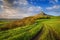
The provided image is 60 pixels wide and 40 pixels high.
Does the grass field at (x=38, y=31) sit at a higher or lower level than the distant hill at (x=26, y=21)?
lower

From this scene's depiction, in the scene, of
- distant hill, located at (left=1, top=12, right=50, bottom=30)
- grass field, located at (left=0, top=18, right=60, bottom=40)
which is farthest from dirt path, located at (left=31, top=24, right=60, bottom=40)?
distant hill, located at (left=1, top=12, right=50, bottom=30)

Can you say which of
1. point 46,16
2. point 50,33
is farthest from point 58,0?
point 50,33

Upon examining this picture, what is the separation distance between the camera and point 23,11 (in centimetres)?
450

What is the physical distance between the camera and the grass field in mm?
4180

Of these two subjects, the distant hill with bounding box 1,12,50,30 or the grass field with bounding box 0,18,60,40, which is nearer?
the grass field with bounding box 0,18,60,40

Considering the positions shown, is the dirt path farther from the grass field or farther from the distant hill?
the distant hill

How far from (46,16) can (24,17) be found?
0.59 metres

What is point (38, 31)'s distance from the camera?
169 inches

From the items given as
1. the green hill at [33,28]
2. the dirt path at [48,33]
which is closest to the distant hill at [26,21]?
the green hill at [33,28]

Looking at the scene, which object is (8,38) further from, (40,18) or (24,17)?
(40,18)

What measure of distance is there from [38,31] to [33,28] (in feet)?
0.49

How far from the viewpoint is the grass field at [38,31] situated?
13.7 feet

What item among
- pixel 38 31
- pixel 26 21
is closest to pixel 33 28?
pixel 38 31

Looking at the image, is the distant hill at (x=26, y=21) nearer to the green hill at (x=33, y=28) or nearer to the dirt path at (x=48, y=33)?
the green hill at (x=33, y=28)
